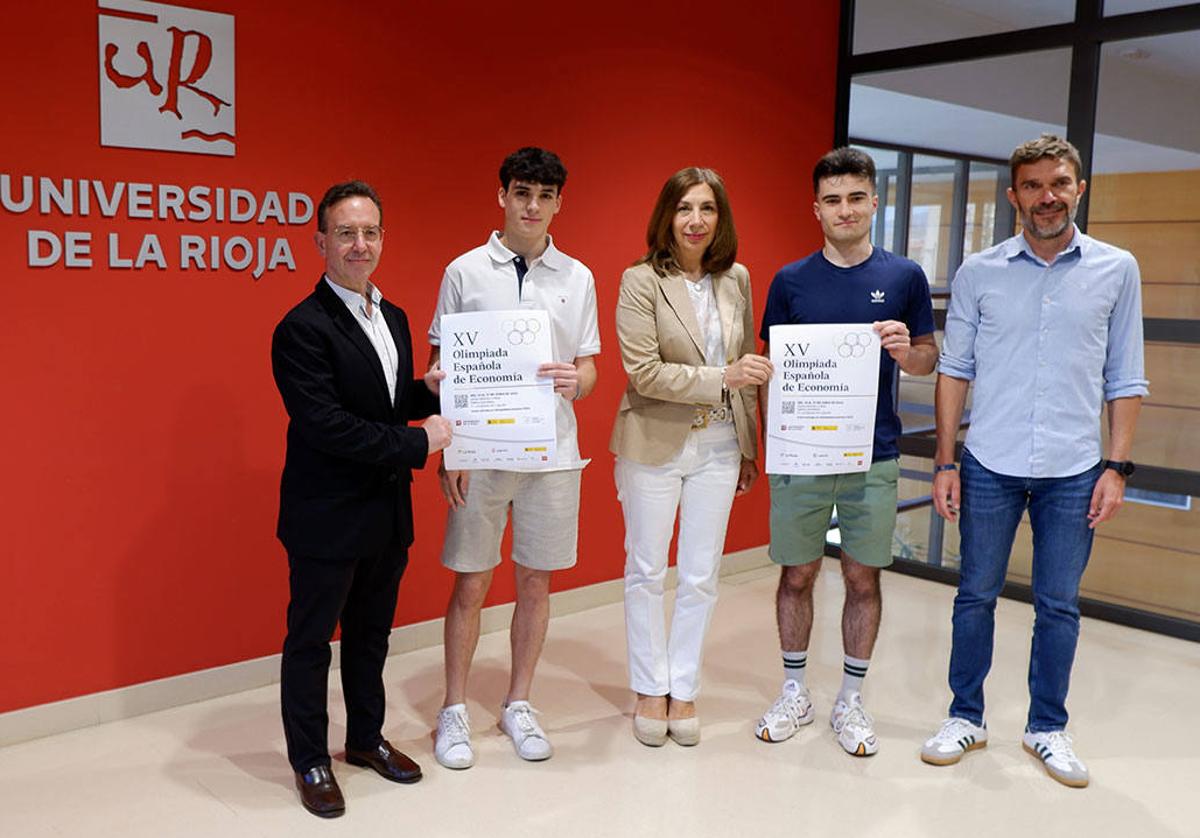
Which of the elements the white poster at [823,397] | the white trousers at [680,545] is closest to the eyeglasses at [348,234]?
the white trousers at [680,545]

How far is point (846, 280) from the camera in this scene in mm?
3029

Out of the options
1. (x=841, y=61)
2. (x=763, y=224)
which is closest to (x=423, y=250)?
(x=763, y=224)

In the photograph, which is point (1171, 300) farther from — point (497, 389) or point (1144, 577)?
point (497, 389)

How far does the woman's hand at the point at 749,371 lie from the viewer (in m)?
2.96

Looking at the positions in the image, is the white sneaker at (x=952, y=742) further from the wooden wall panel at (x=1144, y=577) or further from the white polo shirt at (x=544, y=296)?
the wooden wall panel at (x=1144, y=577)

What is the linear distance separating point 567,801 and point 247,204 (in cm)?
204

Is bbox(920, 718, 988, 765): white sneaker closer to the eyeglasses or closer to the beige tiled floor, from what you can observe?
the beige tiled floor

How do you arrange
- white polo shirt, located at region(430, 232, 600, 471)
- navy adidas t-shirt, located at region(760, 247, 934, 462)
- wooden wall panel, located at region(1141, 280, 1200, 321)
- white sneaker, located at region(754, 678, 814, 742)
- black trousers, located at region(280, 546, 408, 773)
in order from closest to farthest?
1. black trousers, located at region(280, 546, 408, 773)
2. white polo shirt, located at region(430, 232, 600, 471)
3. navy adidas t-shirt, located at region(760, 247, 934, 462)
4. white sneaker, located at region(754, 678, 814, 742)
5. wooden wall panel, located at region(1141, 280, 1200, 321)

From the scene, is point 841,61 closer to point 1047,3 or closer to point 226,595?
point 1047,3

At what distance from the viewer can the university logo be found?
303 cm

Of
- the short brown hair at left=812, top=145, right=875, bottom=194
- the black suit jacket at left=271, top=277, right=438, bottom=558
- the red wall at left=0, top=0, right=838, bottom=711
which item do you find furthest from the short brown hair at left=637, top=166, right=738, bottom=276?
the red wall at left=0, top=0, right=838, bottom=711

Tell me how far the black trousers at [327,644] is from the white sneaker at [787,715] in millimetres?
1152

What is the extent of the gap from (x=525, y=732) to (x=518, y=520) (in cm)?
62

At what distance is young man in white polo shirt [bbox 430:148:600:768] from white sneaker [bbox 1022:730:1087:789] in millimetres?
1436
